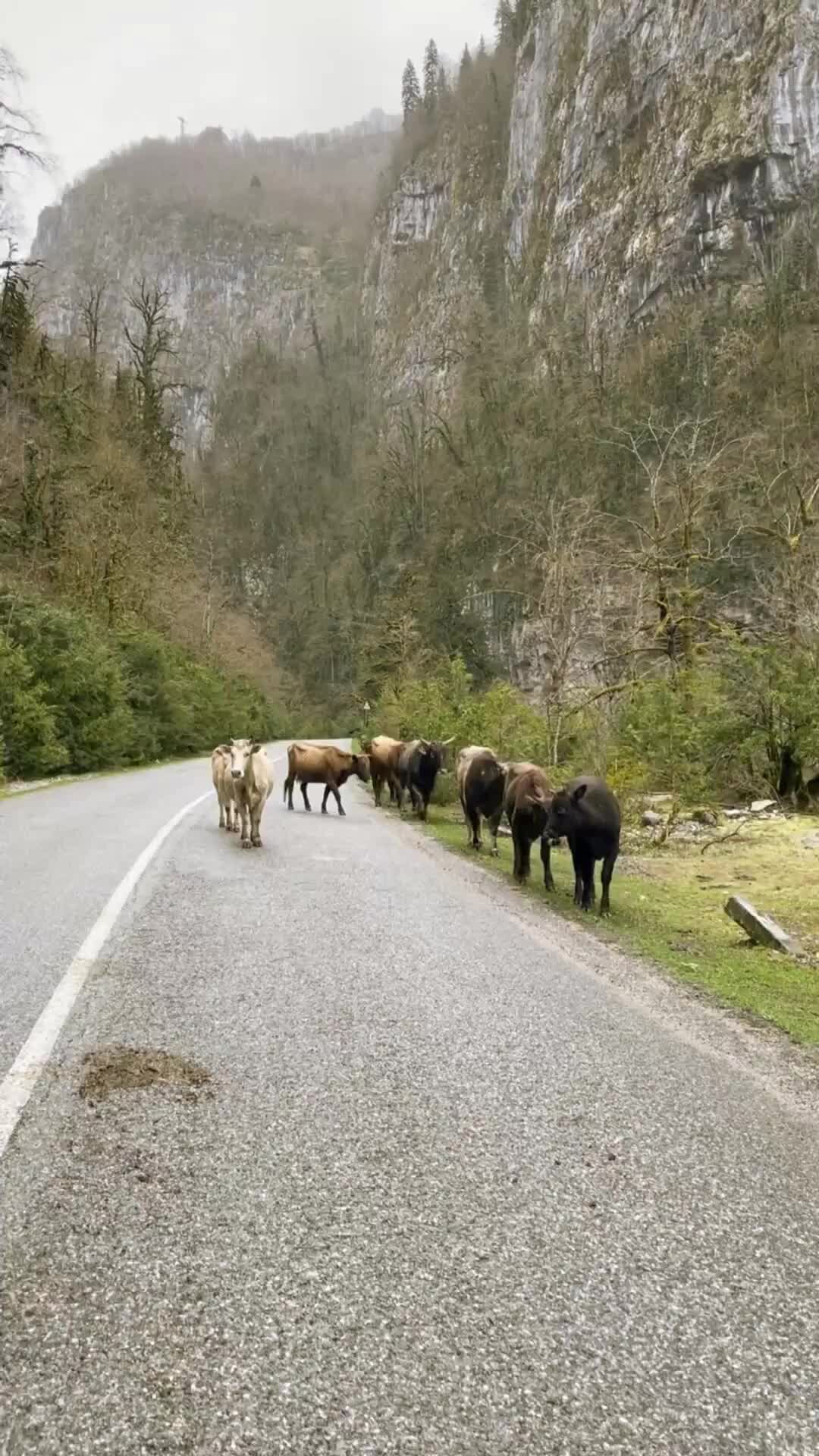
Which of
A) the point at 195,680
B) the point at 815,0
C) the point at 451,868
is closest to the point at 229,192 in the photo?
the point at 815,0

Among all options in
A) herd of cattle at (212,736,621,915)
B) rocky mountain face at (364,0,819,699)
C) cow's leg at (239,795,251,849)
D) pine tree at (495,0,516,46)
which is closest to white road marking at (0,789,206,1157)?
cow's leg at (239,795,251,849)

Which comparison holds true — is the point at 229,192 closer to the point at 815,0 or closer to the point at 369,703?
the point at 815,0

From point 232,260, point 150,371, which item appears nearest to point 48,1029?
point 150,371

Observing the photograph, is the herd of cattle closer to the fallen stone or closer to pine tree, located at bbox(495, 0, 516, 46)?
the fallen stone

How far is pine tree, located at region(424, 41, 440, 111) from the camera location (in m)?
137

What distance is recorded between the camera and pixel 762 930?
292 inches

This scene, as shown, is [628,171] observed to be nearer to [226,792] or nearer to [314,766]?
→ [314,766]

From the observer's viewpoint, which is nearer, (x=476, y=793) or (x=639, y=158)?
(x=476, y=793)

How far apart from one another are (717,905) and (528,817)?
2.22 metres

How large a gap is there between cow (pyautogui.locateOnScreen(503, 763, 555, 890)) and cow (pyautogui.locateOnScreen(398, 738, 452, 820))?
555cm

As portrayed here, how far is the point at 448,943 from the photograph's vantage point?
646 cm

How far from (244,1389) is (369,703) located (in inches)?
1822

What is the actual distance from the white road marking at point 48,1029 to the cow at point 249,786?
3.65 m

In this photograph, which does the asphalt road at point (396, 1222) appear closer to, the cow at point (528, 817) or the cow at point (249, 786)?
the cow at point (528, 817)
